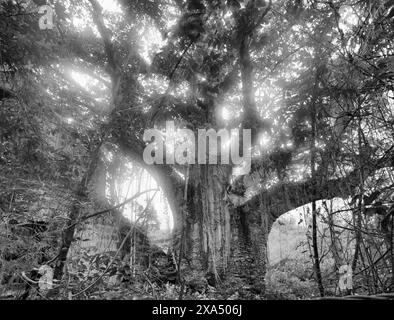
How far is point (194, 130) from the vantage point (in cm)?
468

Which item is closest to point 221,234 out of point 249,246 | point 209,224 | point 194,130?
point 209,224

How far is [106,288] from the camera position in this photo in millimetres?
2885

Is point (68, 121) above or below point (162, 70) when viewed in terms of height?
below

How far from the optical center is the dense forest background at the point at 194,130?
2.02 m

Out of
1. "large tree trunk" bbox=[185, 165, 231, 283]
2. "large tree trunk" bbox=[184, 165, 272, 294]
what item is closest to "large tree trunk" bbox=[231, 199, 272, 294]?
"large tree trunk" bbox=[184, 165, 272, 294]

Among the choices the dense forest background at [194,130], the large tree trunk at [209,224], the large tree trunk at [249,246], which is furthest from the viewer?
the large tree trunk at [249,246]

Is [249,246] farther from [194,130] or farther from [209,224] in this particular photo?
[194,130]

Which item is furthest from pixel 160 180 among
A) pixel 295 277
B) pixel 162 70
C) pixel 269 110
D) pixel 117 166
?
pixel 295 277

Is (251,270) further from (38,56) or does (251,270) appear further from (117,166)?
(38,56)

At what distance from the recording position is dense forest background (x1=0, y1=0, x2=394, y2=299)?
202cm

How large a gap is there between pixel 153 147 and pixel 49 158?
2.41 metres

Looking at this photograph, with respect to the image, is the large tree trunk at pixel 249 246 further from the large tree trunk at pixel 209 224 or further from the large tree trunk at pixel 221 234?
the large tree trunk at pixel 209 224

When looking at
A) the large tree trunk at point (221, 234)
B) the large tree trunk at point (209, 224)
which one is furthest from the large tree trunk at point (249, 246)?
the large tree trunk at point (209, 224)

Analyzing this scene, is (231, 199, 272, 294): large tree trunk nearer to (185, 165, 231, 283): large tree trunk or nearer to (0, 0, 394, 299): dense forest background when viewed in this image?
(0, 0, 394, 299): dense forest background
